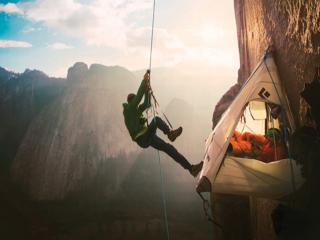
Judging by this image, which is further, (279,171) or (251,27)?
(251,27)

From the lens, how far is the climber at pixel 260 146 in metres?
5.26

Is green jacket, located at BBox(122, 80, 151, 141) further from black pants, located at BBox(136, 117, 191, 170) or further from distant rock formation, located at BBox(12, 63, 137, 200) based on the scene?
distant rock formation, located at BBox(12, 63, 137, 200)

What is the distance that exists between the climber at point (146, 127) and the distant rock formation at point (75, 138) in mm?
40138

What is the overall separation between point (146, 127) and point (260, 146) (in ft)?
7.94

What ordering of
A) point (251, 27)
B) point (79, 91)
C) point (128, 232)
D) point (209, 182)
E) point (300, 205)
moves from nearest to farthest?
point (300, 205) → point (209, 182) → point (251, 27) → point (128, 232) → point (79, 91)

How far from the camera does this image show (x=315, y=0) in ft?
13.2

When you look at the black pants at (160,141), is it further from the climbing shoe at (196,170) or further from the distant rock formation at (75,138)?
the distant rock formation at (75,138)

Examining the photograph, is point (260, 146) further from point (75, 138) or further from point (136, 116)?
point (75, 138)

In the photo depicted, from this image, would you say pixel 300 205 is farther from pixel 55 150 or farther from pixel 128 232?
pixel 55 150

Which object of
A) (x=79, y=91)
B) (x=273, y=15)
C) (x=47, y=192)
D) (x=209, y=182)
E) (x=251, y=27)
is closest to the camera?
(x=209, y=182)

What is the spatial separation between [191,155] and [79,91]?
24637mm

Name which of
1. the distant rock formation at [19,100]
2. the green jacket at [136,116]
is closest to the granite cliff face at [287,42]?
the green jacket at [136,116]

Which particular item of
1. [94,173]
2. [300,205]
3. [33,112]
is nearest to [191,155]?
[94,173]

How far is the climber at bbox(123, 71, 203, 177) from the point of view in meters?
6.23
